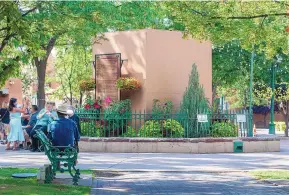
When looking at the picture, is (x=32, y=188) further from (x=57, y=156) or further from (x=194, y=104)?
(x=194, y=104)

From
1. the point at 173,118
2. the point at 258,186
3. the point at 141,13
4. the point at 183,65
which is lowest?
the point at 258,186

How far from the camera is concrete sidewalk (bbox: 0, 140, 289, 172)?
15.3 meters

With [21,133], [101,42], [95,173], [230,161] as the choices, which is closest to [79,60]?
[101,42]

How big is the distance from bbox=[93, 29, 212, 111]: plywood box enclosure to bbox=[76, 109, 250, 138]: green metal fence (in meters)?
0.98

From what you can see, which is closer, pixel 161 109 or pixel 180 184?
pixel 180 184

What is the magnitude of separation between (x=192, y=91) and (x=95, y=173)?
316 inches

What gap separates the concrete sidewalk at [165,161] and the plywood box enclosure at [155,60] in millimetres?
3400

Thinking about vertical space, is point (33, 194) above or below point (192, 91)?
below

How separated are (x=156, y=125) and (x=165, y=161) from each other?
3.63 metres

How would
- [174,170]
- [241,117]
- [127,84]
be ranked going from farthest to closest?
[241,117], [127,84], [174,170]

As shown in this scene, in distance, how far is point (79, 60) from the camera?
4241 centimetres

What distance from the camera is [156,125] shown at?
20609 millimetres

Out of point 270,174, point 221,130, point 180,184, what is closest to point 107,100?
point 221,130

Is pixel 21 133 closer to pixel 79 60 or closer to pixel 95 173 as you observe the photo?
pixel 95 173
